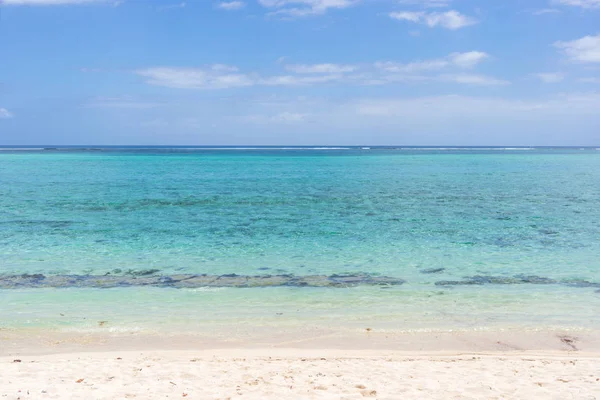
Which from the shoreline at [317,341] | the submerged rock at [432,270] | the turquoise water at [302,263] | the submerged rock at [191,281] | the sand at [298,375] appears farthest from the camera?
the submerged rock at [432,270]

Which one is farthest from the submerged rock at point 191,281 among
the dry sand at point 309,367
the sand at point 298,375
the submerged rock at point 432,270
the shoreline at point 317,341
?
the sand at point 298,375

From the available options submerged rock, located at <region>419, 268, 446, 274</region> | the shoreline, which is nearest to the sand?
the shoreline

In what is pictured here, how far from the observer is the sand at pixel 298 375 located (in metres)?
6.76

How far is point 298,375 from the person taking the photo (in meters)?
7.51

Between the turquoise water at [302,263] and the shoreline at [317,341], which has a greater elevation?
the turquoise water at [302,263]

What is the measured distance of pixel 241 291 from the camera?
1246 cm

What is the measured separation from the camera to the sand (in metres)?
6.76

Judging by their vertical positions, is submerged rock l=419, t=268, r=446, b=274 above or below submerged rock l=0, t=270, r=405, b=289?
above

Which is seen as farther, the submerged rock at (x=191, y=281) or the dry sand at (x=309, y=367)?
the submerged rock at (x=191, y=281)

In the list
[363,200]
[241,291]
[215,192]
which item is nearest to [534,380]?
[241,291]

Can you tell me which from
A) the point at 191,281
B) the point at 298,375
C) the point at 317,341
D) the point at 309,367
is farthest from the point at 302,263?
the point at 298,375

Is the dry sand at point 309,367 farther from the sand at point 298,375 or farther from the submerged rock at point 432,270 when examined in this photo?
the submerged rock at point 432,270

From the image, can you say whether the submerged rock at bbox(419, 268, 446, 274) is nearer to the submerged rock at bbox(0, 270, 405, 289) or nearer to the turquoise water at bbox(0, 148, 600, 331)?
the turquoise water at bbox(0, 148, 600, 331)

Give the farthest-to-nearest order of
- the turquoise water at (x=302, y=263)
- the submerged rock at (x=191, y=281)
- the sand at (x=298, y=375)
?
the submerged rock at (x=191, y=281) < the turquoise water at (x=302, y=263) < the sand at (x=298, y=375)
